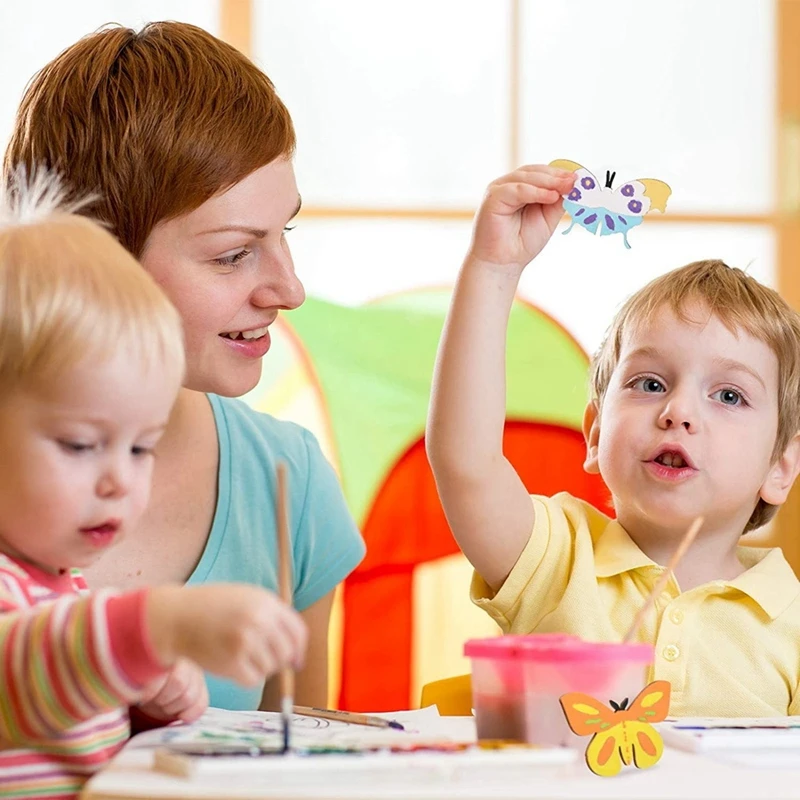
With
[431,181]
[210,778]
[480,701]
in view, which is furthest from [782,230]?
[210,778]

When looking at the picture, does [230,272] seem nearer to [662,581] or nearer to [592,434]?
[592,434]

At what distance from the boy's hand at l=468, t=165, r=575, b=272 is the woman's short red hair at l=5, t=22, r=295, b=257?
264 mm

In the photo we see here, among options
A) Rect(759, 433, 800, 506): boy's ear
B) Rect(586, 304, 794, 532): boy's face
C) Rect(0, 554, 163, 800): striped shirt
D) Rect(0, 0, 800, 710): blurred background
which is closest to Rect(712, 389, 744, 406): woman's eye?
Rect(586, 304, 794, 532): boy's face

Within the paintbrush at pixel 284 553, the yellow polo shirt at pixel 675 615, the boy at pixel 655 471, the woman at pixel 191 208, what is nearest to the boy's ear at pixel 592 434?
the boy at pixel 655 471

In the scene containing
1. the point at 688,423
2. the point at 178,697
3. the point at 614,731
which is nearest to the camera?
the point at 614,731

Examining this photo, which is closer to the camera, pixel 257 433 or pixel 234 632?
pixel 234 632

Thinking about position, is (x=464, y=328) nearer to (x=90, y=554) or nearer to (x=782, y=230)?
(x=90, y=554)

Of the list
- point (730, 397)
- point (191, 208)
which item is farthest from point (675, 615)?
point (191, 208)

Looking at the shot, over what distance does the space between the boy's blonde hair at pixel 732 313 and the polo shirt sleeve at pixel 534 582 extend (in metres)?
0.21

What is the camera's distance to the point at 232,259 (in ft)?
4.33

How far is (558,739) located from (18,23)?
1917 millimetres

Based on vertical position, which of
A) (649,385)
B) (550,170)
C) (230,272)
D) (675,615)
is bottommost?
(675,615)

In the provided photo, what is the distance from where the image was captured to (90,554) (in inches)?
34.8

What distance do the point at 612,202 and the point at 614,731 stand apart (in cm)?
55
